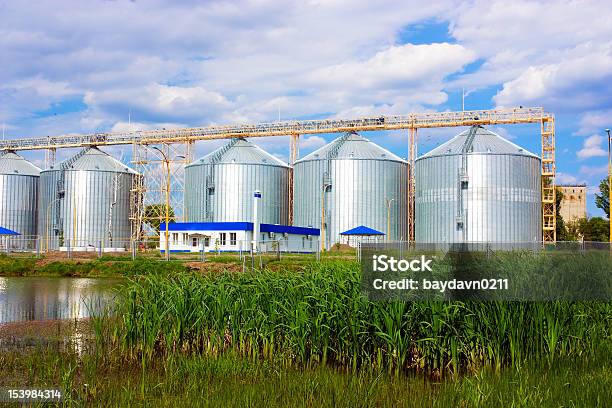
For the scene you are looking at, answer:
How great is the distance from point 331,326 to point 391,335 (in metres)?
1.28

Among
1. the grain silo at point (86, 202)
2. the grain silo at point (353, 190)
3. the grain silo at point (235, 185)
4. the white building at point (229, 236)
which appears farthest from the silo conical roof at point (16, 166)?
the grain silo at point (353, 190)

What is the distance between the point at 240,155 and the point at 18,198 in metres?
33.5

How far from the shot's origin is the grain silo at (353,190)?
7181cm

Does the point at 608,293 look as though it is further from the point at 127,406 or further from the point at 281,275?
the point at 127,406

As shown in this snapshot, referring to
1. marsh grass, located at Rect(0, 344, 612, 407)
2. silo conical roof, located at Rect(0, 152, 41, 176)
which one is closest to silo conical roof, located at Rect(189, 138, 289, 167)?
silo conical roof, located at Rect(0, 152, 41, 176)

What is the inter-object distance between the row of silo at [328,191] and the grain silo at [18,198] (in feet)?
0.45

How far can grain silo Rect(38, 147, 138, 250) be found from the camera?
81.8 metres

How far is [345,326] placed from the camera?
11.2m

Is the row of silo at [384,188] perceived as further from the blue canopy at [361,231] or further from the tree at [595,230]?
the tree at [595,230]

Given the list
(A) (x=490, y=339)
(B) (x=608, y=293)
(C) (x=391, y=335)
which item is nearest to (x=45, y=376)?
(C) (x=391, y=335)

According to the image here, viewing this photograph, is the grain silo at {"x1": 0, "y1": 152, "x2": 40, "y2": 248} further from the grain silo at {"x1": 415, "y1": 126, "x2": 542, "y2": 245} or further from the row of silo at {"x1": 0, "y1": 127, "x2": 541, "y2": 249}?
the grain silo at {"x1": 415, "y1": 126, "x2": 542, "y2": 245}

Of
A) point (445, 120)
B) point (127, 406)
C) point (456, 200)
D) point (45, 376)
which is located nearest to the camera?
point (127, 406)

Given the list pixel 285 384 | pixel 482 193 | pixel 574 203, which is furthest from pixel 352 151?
pixel 574 203

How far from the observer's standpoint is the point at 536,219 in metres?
67.6
